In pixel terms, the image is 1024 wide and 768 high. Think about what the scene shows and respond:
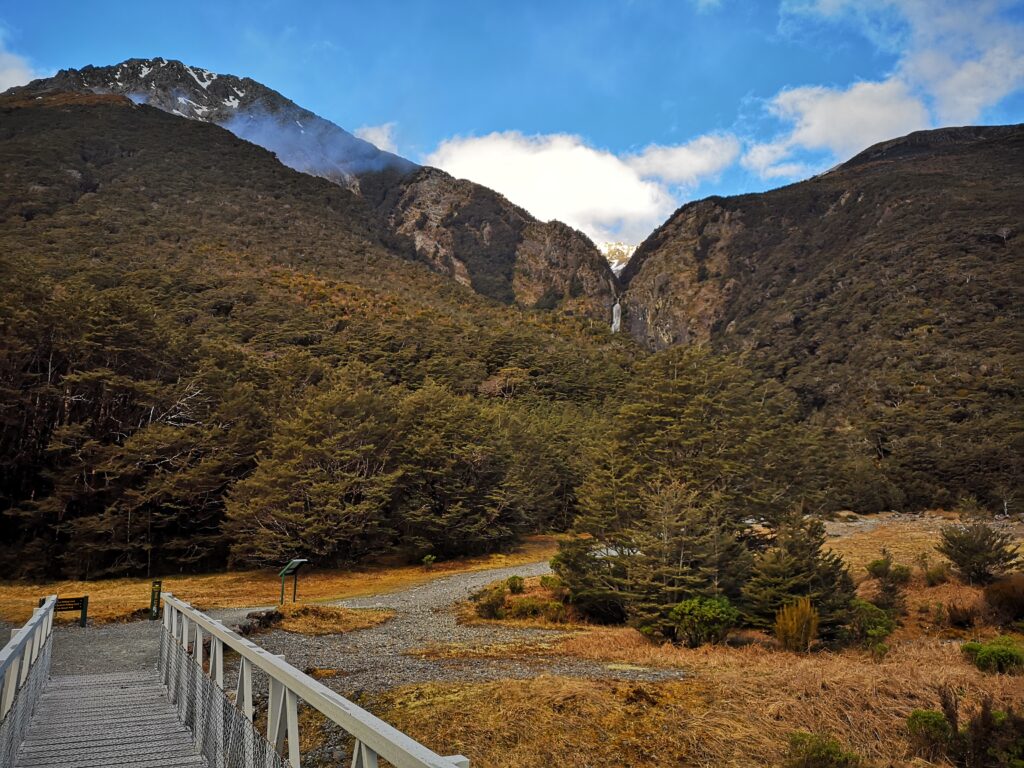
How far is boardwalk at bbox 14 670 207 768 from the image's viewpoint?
3881 millimetres

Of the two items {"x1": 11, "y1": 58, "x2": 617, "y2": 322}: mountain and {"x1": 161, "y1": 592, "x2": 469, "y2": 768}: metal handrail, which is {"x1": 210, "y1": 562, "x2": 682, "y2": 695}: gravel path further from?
{"x1": 11, "y1": 58, "x2": 617, "y2": 322}: mountain

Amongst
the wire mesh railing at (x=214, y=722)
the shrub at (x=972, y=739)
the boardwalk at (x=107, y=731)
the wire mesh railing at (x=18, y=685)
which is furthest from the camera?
the shrub at (x=972, y=739)

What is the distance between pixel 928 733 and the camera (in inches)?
206

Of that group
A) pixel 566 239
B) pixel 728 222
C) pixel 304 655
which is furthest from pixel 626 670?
pixel 728 222

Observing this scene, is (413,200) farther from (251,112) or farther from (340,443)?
(340,443)

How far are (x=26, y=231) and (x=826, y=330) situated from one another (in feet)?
312

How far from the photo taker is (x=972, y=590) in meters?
16.5

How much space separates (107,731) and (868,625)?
14097 millimetres

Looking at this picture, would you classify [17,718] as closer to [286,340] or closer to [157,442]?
[157,442]

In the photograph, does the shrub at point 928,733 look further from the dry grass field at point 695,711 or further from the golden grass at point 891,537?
the golden grass at point 891,537

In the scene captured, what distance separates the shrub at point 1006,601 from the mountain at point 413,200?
119469mm

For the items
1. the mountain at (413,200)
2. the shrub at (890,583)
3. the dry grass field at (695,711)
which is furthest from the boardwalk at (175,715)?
the mountain at (413,200)

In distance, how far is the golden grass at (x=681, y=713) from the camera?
5.03 meters

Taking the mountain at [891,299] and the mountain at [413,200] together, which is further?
the mountain at [413,200]
